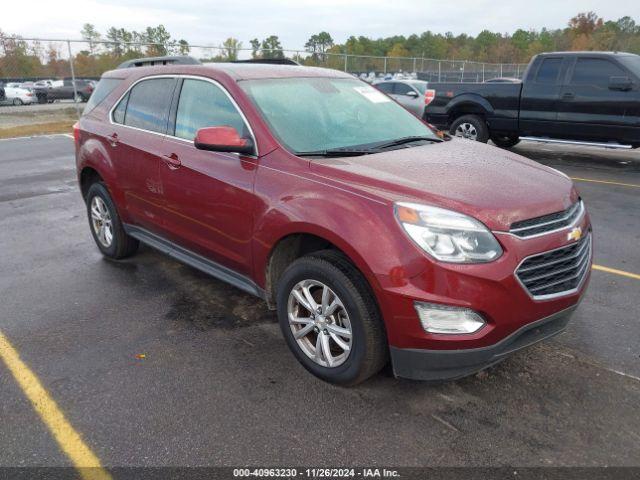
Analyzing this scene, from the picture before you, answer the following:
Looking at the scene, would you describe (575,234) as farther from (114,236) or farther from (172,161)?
(114,236)

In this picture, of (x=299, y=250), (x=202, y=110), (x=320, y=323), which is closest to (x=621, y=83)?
(x=202, y=110)

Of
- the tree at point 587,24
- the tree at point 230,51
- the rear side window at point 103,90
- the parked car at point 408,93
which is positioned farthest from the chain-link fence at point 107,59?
the tree at point 587,24

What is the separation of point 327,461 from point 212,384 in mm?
940

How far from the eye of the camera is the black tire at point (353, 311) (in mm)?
2822

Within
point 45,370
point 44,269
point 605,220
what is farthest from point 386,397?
point 605,220

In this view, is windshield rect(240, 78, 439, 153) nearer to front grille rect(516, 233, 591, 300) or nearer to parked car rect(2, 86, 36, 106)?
front grille rect(516, 233, 591, 300)

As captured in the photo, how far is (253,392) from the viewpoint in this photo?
3.10 meters

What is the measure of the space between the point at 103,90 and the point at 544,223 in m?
4.26

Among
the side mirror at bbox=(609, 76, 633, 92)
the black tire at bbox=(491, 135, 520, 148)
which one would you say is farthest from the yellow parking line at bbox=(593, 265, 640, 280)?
the black tire at bbox=(491, 135, 520, 148)

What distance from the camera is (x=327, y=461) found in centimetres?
255

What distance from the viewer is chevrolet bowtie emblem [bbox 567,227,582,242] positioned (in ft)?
9.57

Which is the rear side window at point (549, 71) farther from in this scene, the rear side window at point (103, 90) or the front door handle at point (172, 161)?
the front door handle at point (172, 161)

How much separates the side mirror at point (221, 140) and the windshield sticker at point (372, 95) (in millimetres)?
1317

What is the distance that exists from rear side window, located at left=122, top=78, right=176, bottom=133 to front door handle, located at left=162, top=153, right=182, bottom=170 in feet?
0.98
